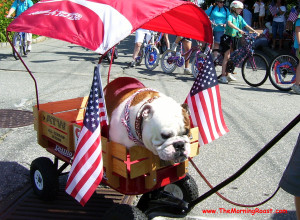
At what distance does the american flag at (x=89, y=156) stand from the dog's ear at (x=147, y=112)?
35 centimetres

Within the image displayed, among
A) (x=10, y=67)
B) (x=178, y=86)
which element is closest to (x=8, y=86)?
(x=10, y=67)

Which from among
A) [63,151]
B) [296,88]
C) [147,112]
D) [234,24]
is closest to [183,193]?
[147,112]

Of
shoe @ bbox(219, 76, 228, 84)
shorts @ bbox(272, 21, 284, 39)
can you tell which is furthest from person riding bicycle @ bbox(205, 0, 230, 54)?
shorts @ bbox(272, 21, 284, 39)

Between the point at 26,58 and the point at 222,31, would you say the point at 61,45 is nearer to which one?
the point at 26,58

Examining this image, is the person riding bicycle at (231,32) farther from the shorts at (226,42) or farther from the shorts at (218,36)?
the shorts at (218,36)

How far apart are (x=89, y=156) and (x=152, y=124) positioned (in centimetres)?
52

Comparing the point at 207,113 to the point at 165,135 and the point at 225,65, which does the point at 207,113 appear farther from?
the point at 225,65

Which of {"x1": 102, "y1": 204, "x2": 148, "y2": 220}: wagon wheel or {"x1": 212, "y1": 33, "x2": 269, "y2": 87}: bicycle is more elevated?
{"x1": 212, "y1": 33, "x2": 269, "y2": 87}: bicycle

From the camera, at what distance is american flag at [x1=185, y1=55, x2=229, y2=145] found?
362cm

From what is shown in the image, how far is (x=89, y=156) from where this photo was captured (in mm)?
2697

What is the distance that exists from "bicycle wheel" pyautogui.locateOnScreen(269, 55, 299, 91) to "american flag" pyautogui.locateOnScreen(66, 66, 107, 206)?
6.97 metres

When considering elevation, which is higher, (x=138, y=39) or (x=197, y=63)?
(x=138, y=39)

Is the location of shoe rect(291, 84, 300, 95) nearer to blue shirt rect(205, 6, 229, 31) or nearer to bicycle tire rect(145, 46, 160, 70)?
blue shirt rect(205, 6, 229, 31)

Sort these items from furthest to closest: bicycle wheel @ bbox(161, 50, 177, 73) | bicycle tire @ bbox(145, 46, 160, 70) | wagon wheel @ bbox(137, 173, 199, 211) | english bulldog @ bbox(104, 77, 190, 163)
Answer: bicycle tire @ bbox(145, 46, 160, 70) → bicycle wheel @ bbox(161, 50, 177, 73) → wagon wheel @ bbox(137, 173, 199, 211) → english bulldog @ bbox(104, 77, 190, 163)
